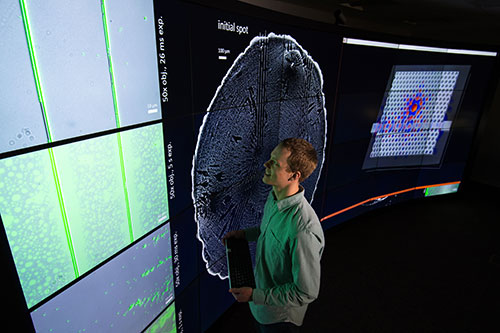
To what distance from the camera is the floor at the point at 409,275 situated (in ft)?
7.46

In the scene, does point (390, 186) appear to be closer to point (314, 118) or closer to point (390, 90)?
point (390, 90)

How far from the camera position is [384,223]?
3770 millimetres

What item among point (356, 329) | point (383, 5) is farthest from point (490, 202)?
point (356, 329)

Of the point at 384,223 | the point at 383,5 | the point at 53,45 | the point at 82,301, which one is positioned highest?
the point at 383,5

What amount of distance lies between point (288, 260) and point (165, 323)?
32.1 inches

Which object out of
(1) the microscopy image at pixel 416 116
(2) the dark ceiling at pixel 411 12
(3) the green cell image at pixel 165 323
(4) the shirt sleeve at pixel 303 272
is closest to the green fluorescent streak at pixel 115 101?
(3) the green cell image at pixel 165 323

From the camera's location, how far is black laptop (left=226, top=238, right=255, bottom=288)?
133 cm

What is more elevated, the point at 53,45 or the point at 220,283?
the point at 53,45

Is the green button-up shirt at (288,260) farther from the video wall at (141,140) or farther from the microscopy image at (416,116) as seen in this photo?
the microscopy image at (416,116)

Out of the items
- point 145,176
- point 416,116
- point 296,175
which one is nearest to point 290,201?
point 296,175

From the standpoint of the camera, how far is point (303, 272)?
1.16 meters

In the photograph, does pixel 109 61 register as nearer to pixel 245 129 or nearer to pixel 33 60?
pixel 33 60

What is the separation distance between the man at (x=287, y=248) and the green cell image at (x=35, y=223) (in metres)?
0.69

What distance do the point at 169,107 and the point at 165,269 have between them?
31.6 inches
